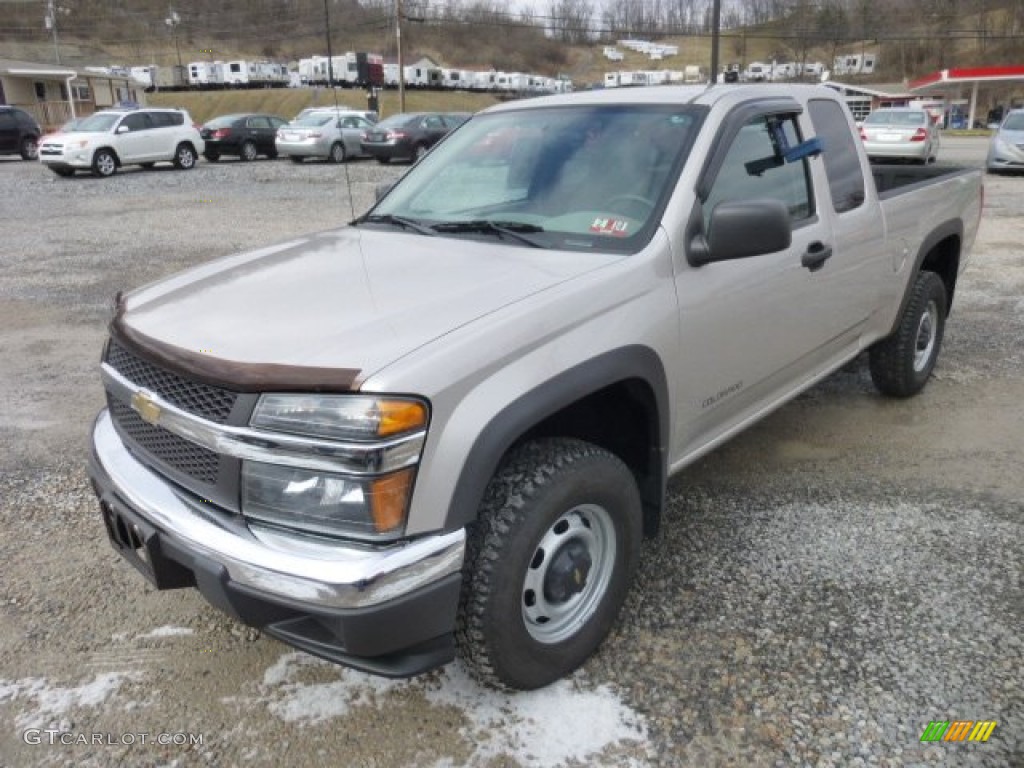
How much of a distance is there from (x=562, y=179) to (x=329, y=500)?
1.70m

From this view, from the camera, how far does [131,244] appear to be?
36.7ft

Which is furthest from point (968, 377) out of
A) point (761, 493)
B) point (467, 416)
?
point (467, 416)

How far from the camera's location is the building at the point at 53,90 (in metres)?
48.4

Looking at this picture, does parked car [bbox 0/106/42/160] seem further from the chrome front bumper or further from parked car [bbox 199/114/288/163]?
the chrome front bumper

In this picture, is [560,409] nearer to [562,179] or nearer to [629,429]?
[629,429]

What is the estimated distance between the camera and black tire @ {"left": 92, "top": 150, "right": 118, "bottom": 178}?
19.8 m

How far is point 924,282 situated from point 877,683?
294 centimetres

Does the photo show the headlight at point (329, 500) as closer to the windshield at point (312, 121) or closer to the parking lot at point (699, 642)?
the parking lot at point (699, 642)

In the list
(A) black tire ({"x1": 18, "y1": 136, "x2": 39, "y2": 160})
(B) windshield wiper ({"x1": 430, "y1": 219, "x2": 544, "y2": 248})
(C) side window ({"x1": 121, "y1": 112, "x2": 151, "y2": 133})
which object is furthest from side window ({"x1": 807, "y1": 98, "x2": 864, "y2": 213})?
(A) black tire ({"x1": 18, "y1": 136, "x2": 39, "y2": 160})

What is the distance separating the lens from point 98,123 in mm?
20297

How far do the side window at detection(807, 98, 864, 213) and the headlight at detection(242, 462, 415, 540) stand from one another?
2.71 meters

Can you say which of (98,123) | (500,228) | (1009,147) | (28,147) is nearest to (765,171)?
(500,228)

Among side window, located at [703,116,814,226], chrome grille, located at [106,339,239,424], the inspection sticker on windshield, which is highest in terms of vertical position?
side window, located at [703,116,814,226]

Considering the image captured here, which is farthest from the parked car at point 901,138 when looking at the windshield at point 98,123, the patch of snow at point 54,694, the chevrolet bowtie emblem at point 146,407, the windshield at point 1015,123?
the patch of snow at point 54,694
